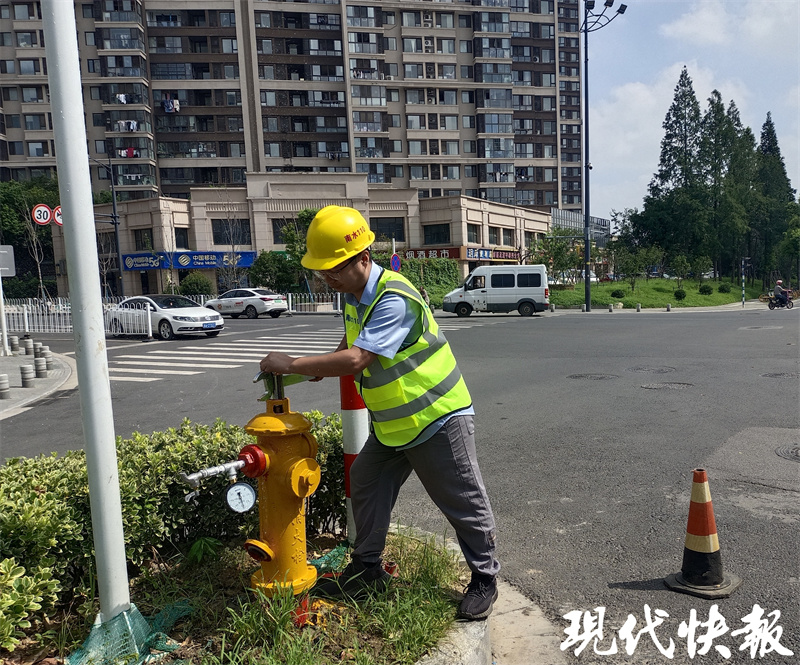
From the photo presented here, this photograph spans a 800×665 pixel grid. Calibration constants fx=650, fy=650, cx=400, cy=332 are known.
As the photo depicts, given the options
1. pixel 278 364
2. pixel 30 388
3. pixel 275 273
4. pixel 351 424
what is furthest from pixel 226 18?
pixel 278 364

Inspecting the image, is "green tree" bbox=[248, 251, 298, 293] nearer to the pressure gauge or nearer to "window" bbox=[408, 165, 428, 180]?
"window" bbox=[408, 165, 428, 180]

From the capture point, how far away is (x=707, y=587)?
10.6 ft

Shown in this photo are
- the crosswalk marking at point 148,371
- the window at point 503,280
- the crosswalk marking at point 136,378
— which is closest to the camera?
the crosswalk marking at point 136,378

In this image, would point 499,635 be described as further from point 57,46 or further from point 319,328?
point 319,328

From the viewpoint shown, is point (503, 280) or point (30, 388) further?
point (503, 280)

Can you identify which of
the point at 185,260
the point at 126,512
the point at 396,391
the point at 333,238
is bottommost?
the point at 126,512

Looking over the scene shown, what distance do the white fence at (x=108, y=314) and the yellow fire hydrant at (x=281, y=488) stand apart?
35.2 ft

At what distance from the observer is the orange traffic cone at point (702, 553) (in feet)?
10.6

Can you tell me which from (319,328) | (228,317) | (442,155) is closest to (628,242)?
(442,155)

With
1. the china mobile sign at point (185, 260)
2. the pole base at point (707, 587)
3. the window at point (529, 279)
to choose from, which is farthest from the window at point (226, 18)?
the pole base at point (707, 587)

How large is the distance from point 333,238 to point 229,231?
48.2 metres

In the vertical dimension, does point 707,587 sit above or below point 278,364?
below

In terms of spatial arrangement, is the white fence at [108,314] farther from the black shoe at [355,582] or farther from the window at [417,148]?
the window at [417,148]

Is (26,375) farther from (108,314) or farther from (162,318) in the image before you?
(108,314)
